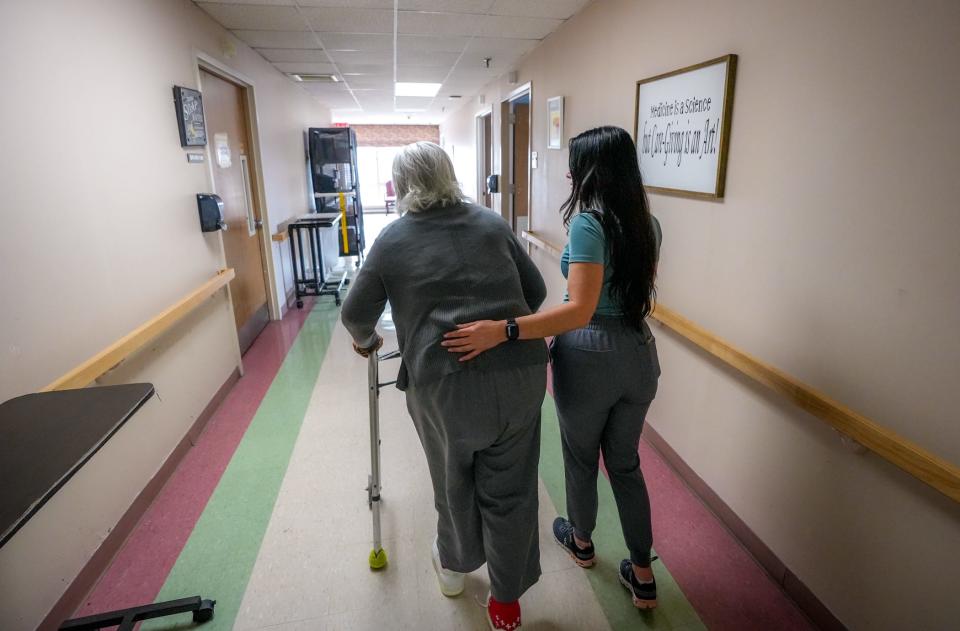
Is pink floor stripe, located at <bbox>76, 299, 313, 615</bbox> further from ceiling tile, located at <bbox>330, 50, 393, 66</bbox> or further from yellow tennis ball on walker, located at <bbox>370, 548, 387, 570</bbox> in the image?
ceiling tile, located at <bbox>330, 50, 393, 66</bbox>

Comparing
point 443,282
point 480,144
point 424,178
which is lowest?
point 443,282

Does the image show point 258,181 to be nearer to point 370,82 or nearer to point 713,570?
point 370,82

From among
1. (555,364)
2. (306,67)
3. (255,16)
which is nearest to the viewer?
(555,364)

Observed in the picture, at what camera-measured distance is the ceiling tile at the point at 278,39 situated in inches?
150

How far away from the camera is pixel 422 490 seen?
7.63 ft

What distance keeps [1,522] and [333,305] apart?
4793 mm

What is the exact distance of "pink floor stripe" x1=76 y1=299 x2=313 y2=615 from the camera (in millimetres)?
1815

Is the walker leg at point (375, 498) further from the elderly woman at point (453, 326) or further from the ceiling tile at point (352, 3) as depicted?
the ceiling tile at point (352, 3)

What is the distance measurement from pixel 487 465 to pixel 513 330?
1.34 feet

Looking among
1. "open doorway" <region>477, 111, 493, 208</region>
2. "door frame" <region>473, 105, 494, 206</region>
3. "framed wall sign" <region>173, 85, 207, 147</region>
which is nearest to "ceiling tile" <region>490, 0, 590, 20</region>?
"framed wall sign" <region>173, 85, 207, 147</region>

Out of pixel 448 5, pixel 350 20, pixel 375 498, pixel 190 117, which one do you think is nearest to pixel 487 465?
pixel 375 498

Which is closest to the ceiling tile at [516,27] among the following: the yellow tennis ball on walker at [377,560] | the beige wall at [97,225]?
the beige wall at [97,225]

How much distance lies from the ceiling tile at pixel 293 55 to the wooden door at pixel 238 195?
18.3 inches

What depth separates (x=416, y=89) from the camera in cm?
702
